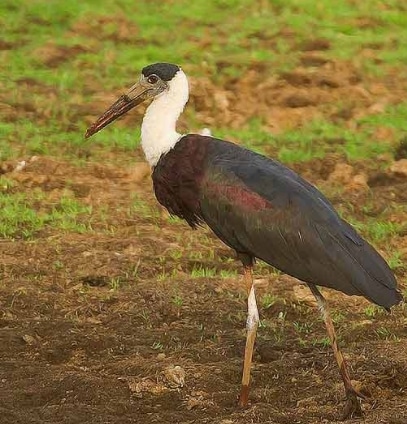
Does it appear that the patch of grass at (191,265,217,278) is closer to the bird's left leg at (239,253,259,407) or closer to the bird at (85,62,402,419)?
the bird at (85,62,402,419)

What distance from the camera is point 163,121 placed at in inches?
230

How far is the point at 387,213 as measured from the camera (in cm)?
809

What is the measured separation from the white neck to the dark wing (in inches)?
12.4

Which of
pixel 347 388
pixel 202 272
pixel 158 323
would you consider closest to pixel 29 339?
pixel 158 323

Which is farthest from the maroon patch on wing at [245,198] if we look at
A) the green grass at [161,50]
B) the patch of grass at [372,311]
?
the green grass at [161,50]

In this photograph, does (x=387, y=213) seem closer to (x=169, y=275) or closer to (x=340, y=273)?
(x=169, y=275)

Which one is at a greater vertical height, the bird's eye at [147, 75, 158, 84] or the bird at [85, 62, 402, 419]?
the bird's eye at [147, 75, 158, 84]

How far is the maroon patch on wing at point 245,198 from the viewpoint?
210 inches

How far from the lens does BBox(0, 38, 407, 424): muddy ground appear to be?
5.28m

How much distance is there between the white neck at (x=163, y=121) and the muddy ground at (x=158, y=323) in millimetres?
1024

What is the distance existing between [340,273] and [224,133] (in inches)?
185

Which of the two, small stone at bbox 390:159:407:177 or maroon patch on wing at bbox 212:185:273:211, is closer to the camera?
maroon patch on wing at bbox 212:185:273:211

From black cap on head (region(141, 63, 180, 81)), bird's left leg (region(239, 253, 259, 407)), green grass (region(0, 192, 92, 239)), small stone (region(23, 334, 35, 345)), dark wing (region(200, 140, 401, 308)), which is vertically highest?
black cap on head (region(141, 63, 180, 81))

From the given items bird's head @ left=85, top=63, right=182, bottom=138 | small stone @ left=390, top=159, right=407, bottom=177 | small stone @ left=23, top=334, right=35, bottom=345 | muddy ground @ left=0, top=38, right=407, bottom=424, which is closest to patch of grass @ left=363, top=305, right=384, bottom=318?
muddy ground @ left=0, top=38, right=407, bottom=424
